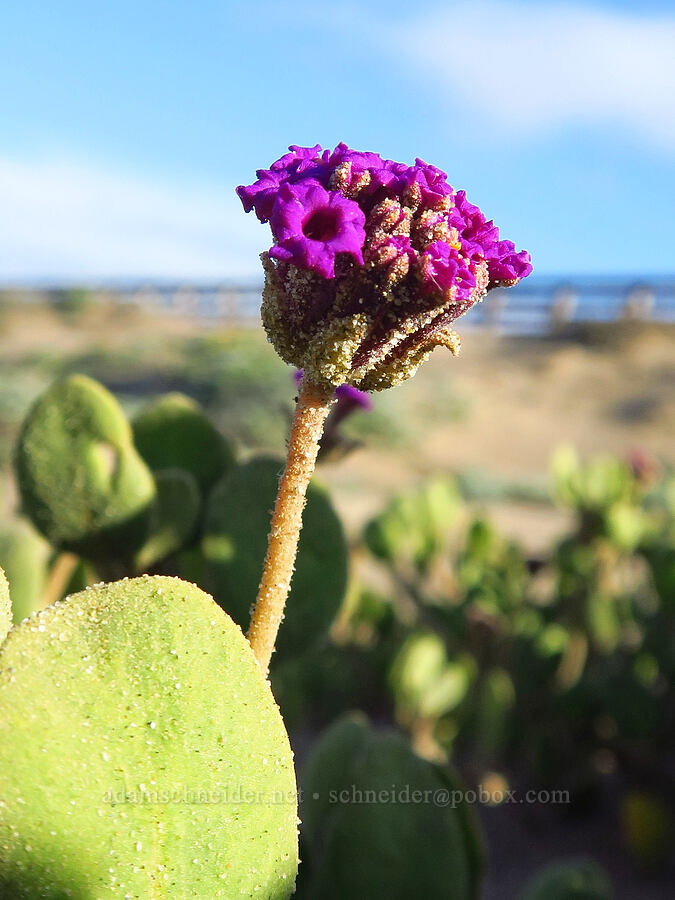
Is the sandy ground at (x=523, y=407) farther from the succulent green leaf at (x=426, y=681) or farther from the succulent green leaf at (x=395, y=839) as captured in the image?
the succulent green leaf at (x=395, y=839)

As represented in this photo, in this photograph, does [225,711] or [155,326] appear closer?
[225,711]

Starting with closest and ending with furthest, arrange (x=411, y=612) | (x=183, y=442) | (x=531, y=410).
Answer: (x=183, y=442) < (x=411, y=612) < (x=531, y=410)

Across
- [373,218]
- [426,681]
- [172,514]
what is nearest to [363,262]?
[373,218]

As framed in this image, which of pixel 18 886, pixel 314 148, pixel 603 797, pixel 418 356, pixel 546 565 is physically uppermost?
pixel 314 148

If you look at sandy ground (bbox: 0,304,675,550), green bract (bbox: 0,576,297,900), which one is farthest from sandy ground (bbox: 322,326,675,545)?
green bract (bbox: 0,576,297,900)

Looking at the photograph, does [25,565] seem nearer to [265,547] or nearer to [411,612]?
[265,547]

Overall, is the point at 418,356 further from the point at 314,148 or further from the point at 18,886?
the point at 18,886

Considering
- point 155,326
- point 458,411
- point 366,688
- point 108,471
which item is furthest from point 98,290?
point 108,471

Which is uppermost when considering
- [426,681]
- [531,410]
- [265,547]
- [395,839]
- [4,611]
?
[4,611]
